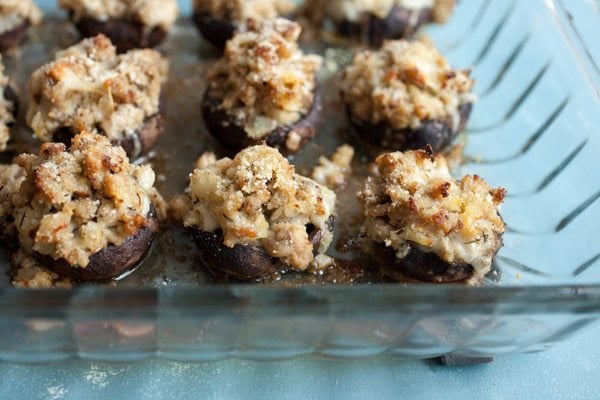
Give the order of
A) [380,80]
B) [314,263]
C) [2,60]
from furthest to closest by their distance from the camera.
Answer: [2,60] < [380,80] < [314,263]

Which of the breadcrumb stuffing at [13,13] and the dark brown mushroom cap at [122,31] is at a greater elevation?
the dark brown mushroom cap at [122,31]

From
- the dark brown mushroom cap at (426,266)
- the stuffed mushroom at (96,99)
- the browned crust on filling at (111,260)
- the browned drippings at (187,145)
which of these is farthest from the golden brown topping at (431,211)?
the stuffed mushroom at (96,99)

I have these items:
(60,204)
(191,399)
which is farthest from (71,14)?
(191,399)

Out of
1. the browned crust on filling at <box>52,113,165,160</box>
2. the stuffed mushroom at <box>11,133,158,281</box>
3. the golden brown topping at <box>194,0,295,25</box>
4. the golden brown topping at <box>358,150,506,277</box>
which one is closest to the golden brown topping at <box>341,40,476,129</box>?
the golden brown topping at <box>358,150,506,277</box>

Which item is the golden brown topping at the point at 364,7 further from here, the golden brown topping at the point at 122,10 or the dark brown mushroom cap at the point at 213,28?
the golden brown topping at the point at 122,10

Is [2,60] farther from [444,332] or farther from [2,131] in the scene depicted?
[444,332]

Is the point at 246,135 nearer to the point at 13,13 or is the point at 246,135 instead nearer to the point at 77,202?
the point at 77,202
